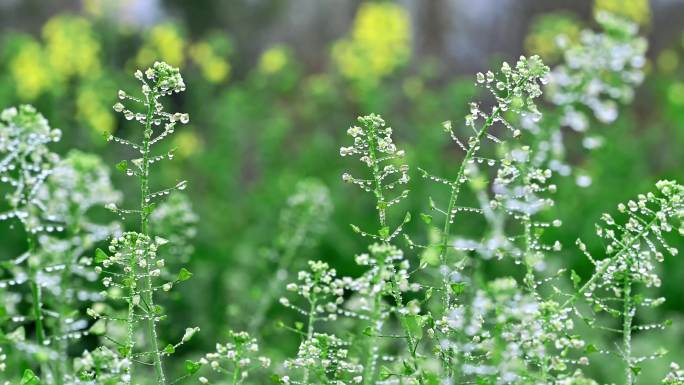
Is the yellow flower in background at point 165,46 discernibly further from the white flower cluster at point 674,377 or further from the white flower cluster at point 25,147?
the white flower cluster at point 674,377

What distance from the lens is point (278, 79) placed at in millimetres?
8938

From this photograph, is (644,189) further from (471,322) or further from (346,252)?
(471,322)

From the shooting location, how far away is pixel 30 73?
7.22 meters

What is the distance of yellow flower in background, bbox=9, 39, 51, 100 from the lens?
23.3 feet

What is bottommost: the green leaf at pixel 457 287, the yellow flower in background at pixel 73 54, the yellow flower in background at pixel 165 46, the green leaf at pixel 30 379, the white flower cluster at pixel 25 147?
the green leaf at pixel 30 379

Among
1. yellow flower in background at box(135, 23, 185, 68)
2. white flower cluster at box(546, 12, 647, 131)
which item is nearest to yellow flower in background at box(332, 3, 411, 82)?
yellow flower in background at box(135, 23, 185, 68)

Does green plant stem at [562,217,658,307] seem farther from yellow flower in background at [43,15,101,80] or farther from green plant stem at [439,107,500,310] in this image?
yellow flower in background at [43,15,101,80]

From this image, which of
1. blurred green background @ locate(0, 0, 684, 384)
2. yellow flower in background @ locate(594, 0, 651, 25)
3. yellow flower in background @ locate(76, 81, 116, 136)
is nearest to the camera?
blurred green background @ locate(0, 0, 684, 384)

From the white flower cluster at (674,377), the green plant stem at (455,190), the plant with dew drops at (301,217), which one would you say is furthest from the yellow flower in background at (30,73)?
the white flower cluster at (674,377)

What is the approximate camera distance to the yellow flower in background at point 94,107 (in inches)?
250

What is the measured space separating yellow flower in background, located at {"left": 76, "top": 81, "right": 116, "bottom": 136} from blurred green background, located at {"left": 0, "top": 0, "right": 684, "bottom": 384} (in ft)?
0.05

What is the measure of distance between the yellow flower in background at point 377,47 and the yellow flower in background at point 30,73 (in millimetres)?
2545

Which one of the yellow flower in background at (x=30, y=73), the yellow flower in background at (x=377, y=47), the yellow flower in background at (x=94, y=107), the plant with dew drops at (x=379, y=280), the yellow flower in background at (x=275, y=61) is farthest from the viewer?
the yellow flower in background at (x=275, y=61)

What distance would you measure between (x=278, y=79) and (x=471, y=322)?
7.95 m
